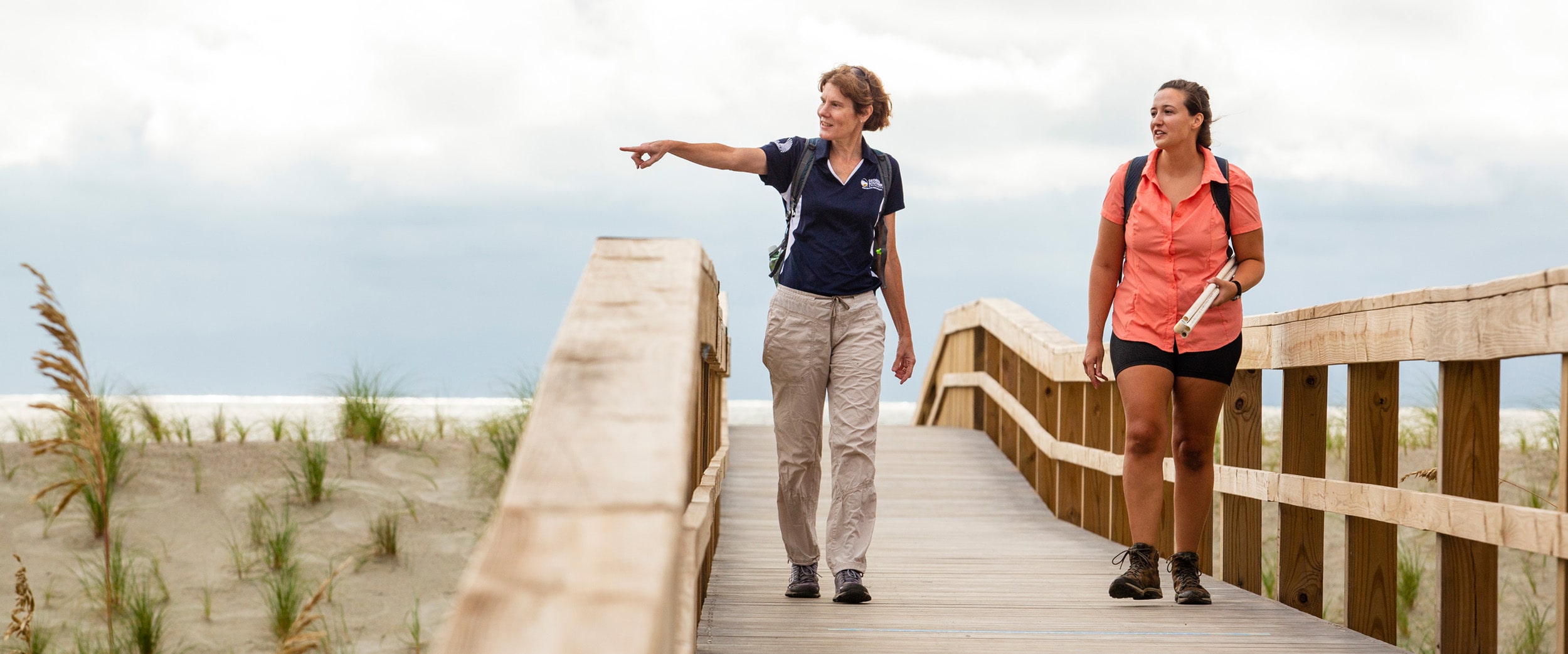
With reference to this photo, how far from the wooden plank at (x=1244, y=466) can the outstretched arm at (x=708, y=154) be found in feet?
5.95

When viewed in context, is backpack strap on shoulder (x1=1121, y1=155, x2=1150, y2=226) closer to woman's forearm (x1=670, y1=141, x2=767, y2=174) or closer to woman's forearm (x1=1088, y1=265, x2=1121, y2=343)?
woman's forearm (x1=1088, y1=265, x2=1121, y2=343)

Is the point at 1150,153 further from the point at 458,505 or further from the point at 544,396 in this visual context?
the point at 458,505

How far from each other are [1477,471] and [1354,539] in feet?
1.95

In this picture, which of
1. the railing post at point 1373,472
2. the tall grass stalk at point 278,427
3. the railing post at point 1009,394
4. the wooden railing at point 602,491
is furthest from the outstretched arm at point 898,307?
the tall grass stalk at point 278,427

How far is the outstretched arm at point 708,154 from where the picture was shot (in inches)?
135

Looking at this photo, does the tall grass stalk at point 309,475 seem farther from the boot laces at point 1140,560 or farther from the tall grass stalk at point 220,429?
the boot laces at point 1140,560

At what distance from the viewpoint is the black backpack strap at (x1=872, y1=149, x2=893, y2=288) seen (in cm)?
384

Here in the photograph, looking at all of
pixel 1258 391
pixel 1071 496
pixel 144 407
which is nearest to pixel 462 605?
pixel 1258 391

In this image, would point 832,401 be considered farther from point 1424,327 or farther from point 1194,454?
point 1424,327

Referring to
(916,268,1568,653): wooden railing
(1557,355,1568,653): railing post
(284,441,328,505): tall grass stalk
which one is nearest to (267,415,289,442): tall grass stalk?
(284,441,328,505): tall grass stalk

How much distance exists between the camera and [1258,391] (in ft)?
13.7

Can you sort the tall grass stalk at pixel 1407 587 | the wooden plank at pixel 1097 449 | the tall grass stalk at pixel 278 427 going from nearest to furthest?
1. the wooden plank at pixel 1097 449
2. the tall grass stalk at pixel 1407 587
3. the tall grass stalk at pixel 278 427

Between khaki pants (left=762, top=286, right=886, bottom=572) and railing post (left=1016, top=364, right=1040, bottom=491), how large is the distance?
3.29m

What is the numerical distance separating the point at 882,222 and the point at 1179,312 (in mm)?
946
